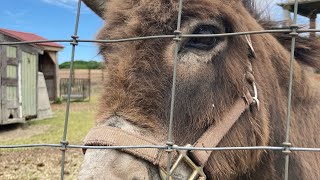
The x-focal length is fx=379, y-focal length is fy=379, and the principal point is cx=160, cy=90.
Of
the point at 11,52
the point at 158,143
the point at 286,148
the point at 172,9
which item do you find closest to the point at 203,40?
the point at 172,9

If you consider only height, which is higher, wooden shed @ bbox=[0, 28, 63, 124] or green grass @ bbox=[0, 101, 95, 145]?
wooden shed @ bbox=[0, 28, 63, 124]

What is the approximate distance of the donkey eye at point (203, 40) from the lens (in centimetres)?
218

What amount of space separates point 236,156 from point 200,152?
0.37m

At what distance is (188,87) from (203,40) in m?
0.30

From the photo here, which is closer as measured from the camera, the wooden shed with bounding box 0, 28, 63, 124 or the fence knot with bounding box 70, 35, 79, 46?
the fence knot with bounding box 70, 35, 79, 46

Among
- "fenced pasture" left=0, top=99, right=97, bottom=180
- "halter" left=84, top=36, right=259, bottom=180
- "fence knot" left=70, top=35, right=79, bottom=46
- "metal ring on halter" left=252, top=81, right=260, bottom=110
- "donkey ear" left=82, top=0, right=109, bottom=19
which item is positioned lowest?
"fenced pasture" left=0, top=99, right=97, bottom=180

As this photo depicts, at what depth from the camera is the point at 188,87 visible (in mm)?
2096

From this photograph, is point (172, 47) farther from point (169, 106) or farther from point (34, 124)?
point (34, 124)

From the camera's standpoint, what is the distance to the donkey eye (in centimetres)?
218

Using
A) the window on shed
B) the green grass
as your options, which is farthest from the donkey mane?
the window on shed

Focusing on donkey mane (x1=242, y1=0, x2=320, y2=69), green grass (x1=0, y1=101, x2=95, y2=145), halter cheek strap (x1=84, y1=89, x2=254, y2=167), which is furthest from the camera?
green grass (x1=0, y1=101, x2=95, y2=145)

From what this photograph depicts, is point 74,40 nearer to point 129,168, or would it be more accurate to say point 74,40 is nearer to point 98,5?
point 129,168

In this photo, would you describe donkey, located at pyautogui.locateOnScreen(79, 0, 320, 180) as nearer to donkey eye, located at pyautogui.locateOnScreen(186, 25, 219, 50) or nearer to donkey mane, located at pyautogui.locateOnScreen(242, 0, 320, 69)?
donkey eye, located at pyautogui.locateOnScreen(186, 25, 219, 50)

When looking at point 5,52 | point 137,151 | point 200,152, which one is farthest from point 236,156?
point 5,52
